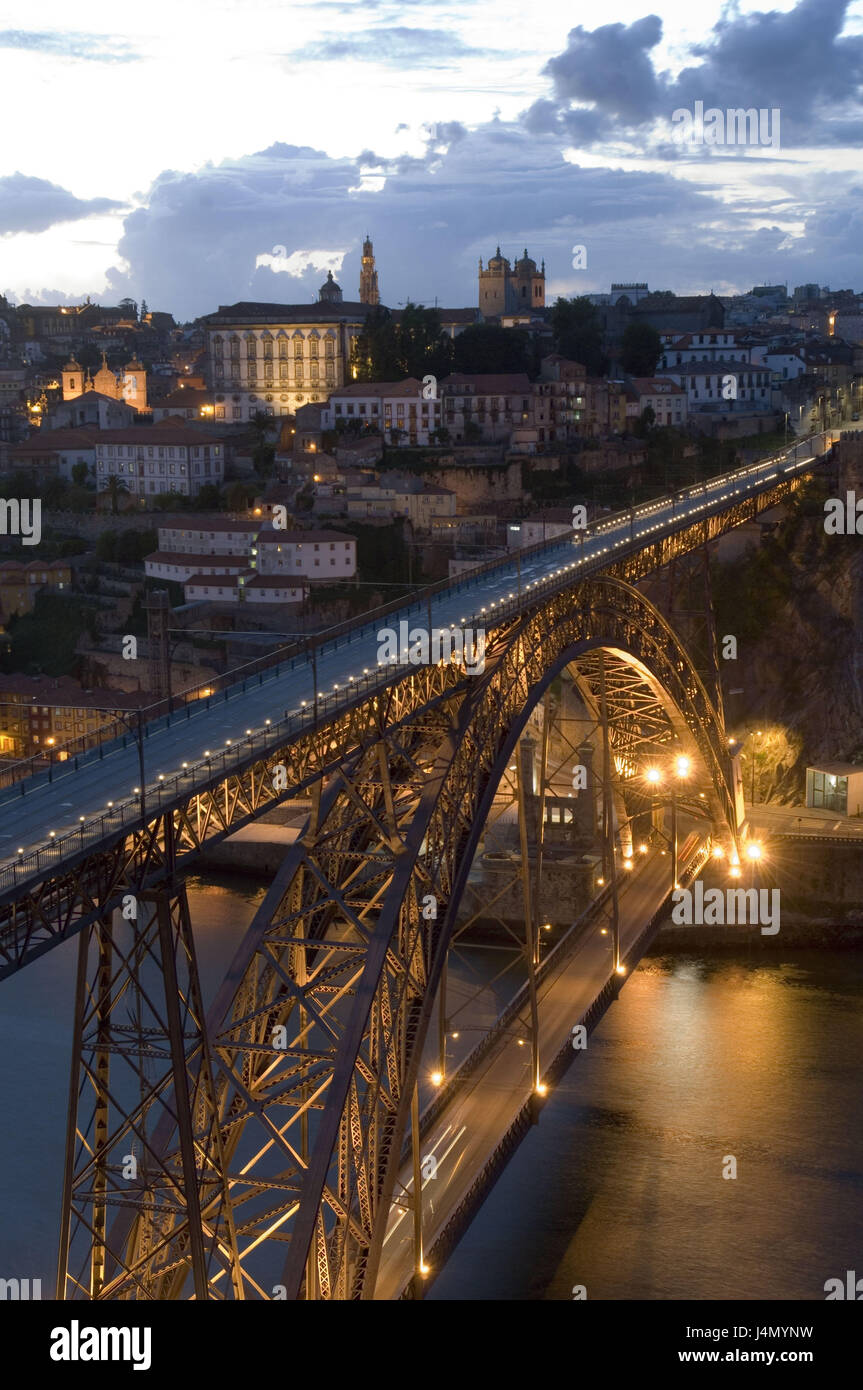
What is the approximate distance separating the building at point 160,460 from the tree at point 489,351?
29.0 ft

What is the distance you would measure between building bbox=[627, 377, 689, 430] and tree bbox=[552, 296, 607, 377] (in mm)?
1986

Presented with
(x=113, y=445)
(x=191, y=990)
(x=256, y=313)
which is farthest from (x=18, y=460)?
(x=191, y=990)

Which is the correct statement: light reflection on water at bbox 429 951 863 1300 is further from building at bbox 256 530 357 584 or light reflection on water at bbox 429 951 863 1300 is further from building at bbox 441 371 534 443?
building at bbox 441 371 534 443

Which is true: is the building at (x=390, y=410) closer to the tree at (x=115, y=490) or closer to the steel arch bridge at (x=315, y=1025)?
the tree at (x=115, y=490)

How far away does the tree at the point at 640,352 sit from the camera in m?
63.2

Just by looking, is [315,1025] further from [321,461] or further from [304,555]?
[321,461]

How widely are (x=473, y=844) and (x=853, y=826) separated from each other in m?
19.5

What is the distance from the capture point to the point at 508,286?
85250 mm

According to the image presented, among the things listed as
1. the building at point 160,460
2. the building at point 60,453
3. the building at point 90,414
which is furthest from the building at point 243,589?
the building at point 90,414

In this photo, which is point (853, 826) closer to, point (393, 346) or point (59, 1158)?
point (59, 1158)

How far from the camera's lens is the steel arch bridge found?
36.7 feet

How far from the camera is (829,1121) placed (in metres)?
22.1

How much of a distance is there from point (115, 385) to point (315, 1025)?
198 ft

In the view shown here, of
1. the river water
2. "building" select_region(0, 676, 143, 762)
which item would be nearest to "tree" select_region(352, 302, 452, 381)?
"building" select_region(0, 676, 143, 762)
